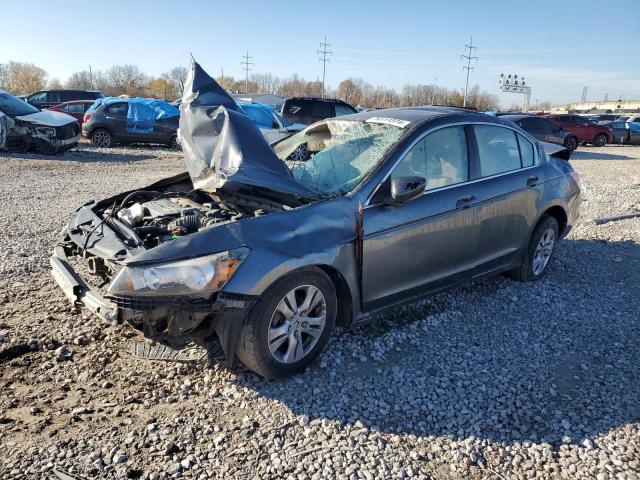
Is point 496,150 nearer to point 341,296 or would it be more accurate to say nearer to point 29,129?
point 341,296

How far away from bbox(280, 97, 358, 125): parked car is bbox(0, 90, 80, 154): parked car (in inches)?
253

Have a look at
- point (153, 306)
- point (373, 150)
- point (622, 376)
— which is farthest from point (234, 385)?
point (622, 376)

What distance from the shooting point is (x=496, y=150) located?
192 inches

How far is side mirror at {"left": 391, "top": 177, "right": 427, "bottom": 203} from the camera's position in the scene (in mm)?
3680

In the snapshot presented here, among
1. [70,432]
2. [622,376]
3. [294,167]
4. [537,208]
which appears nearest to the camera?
[70,432]

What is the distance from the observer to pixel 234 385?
11.1ft

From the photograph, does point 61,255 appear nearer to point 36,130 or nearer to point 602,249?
point 602,249

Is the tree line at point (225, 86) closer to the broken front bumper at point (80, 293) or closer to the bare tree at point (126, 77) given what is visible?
the bare tree at point (126, 77)

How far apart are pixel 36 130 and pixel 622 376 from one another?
14.9m

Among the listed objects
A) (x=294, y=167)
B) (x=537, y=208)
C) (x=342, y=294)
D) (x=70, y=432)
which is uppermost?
(x=294, y=167)

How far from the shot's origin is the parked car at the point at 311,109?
1655cm

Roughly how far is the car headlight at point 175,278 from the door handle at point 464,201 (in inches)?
83.2

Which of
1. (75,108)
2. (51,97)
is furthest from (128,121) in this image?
(51,97)

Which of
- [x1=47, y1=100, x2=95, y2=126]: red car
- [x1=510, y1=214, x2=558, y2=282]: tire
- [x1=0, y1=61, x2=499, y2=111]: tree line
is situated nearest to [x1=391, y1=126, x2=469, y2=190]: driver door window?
[x1=510, y1=214, x2=558, y2=282]: tire
